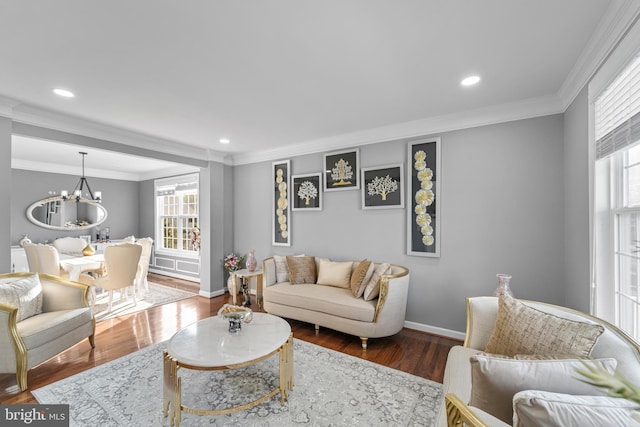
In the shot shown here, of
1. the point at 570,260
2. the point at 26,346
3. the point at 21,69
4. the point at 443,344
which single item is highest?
the point at 21,69

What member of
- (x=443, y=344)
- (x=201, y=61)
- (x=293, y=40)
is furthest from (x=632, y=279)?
(x=201, y=61)

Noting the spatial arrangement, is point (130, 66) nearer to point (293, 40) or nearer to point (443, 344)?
point (293, 40)

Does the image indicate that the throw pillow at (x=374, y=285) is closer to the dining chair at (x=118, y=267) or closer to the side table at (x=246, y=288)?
the side table at (x=246, y=288)

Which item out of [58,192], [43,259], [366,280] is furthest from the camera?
[58,192]

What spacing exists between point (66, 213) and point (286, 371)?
21.6 feet

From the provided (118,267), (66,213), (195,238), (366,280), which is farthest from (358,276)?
(66,213)

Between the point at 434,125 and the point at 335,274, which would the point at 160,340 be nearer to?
the point at 335,274

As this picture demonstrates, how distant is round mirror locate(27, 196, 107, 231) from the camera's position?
5528 millimetres

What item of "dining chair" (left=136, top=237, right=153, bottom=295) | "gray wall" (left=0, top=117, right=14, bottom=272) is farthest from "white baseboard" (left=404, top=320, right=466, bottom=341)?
"gray wall" (left=0, top=117, right=14, bottom=272)

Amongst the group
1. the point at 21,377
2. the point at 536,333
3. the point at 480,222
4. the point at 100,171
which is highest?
the point at 100,171

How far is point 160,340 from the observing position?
3090 millimetres

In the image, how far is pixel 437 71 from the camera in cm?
222

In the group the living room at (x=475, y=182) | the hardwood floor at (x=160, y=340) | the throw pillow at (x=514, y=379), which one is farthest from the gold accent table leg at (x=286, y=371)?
the living room at (x=475, y=182)

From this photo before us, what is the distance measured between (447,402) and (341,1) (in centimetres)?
202
